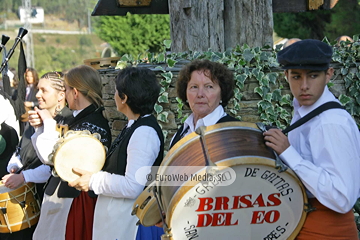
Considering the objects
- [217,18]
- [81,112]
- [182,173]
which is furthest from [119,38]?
[182,173]

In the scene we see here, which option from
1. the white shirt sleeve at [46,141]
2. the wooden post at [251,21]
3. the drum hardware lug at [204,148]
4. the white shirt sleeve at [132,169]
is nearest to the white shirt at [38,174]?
the white shirt sleeve at [46,141]

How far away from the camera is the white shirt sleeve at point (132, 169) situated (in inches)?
93.0

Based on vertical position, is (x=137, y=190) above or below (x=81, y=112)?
below

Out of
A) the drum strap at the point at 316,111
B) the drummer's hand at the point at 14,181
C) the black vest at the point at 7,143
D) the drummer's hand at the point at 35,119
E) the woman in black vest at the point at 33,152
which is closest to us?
the drum strap at the point at 316,111

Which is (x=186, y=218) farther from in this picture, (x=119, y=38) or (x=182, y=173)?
(x=119, y=38)

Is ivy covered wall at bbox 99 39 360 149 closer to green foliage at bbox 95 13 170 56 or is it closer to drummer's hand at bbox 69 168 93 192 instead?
drummer's hand at bbox 69 168 93 192

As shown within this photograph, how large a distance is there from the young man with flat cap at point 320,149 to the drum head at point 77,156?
1.09m

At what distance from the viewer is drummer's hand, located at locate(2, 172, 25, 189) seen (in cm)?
323

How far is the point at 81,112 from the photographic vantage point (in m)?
2.96

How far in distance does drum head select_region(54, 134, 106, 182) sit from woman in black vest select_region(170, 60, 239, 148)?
1.52 feet

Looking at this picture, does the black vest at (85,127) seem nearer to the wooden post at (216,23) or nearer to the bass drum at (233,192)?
the bass drum at (233,192)

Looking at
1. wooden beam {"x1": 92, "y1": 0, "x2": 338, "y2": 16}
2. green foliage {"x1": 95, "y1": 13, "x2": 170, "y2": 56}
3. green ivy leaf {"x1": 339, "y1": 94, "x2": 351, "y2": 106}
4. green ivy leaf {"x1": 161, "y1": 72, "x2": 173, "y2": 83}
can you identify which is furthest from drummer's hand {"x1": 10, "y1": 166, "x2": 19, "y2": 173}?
green foliage {"x1": 95, "y1": 13, "x2": 170, "y2": 56}

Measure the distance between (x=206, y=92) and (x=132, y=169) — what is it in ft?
1.85

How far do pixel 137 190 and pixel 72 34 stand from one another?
196ft
